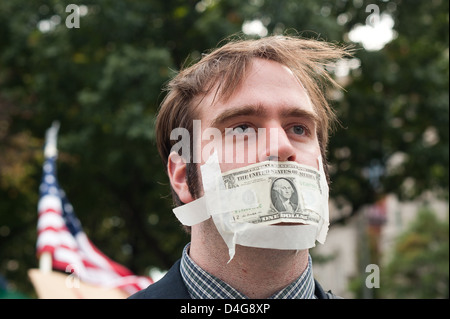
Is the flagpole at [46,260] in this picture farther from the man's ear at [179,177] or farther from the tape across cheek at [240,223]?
the tape across cheek at [240,223]

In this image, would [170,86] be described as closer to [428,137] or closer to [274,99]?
[274,99]

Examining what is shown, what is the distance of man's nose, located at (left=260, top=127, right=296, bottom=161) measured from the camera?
8.61ft

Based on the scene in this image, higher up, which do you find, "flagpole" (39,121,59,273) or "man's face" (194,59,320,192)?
"flagpole" (39,121,59,273)

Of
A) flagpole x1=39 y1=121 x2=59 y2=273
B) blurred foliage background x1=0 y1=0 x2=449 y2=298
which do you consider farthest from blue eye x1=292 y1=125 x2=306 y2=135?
flagpole x1=39 y1=121 x2=59 y2=273

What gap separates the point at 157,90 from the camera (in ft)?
36.6

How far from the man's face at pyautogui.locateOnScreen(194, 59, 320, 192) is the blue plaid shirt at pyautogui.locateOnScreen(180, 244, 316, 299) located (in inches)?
17.2

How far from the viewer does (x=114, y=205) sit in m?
15.9

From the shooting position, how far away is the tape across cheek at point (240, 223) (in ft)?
8.44

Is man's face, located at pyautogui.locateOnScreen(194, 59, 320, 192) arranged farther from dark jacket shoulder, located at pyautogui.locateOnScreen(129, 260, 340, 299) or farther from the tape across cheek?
dark jacket shoulder, located at pyautogui.locateOnScreen(129, 260, 340, 299)

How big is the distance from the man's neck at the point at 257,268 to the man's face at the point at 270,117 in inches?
14.1

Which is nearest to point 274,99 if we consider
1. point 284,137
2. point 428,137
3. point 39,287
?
point 284,137

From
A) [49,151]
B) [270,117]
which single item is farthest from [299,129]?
[49,151]

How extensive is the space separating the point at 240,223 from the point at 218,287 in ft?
0.87

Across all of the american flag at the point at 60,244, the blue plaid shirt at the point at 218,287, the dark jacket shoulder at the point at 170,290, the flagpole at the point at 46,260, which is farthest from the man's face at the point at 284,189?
the flagpole at the point at 46,260
